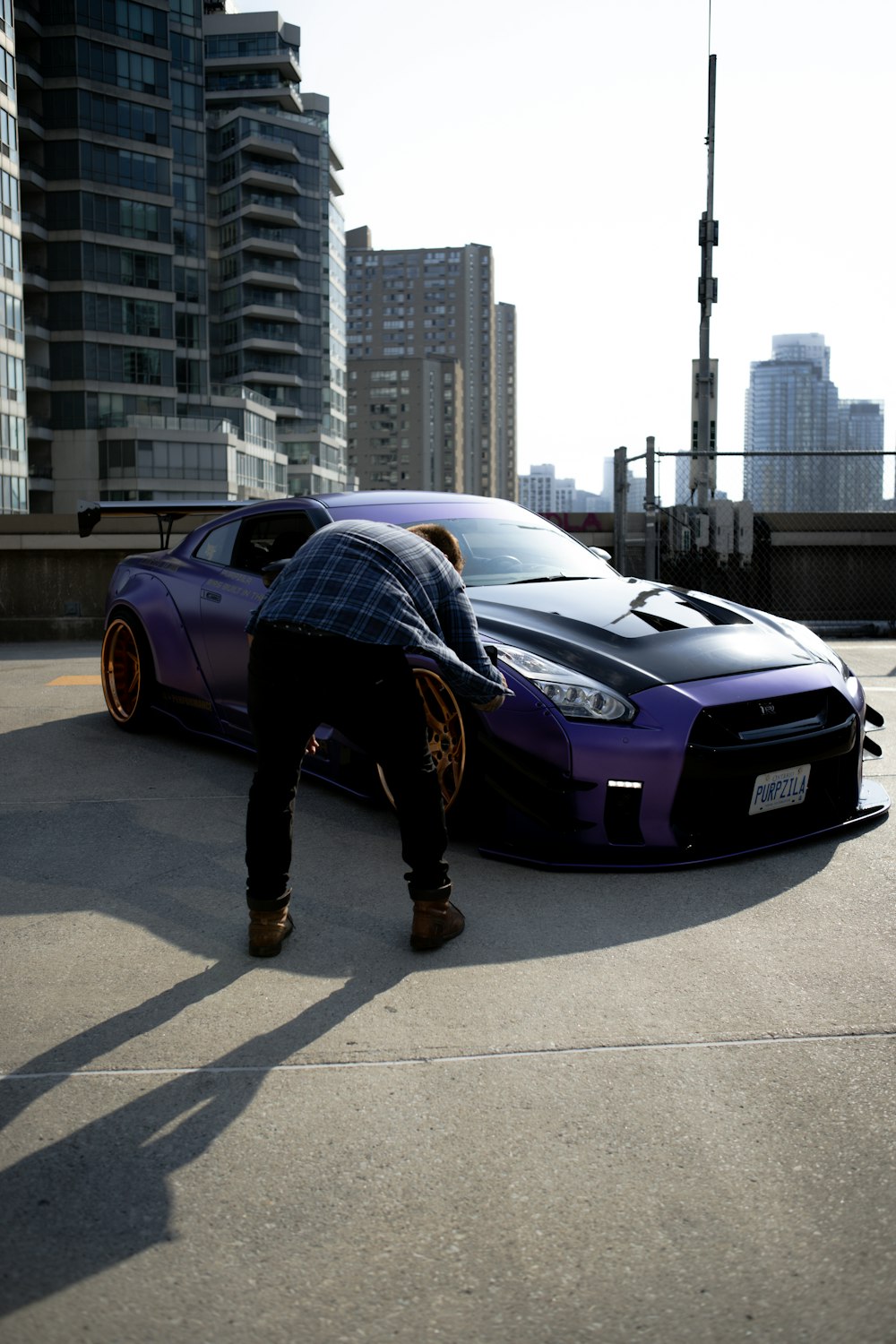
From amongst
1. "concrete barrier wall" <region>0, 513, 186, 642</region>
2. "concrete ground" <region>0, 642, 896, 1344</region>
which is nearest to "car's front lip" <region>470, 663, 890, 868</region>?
"concrete ground" <region>0, 642, 896, 1344</region>

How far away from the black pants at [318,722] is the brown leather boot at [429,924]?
0.19ft

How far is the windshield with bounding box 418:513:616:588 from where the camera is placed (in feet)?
19.1

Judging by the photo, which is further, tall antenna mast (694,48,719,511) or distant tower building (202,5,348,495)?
distant tower building (202,5,348,495)

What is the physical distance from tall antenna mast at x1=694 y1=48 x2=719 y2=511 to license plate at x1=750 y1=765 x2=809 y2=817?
8.97 m

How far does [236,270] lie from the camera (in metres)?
90.3

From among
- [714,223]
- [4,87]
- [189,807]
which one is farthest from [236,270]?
[189,807]

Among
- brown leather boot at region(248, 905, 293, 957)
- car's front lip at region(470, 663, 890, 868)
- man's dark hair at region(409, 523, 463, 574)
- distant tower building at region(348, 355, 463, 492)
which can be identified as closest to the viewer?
brown leather boot at region(248, 905, 293, 957)

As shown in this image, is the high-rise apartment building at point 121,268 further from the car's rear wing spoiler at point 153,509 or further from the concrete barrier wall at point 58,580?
the car's rear wing spoiler at point 153,509

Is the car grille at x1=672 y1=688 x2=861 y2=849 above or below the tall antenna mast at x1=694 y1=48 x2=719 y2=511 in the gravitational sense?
below

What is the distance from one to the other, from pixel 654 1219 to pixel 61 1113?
1.30 metres

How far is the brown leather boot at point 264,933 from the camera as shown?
375 centimetres

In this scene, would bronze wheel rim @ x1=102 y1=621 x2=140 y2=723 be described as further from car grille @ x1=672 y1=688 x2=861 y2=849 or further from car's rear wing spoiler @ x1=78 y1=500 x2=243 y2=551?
car grille @ x1=672 y1=688 x2=861 y2=849

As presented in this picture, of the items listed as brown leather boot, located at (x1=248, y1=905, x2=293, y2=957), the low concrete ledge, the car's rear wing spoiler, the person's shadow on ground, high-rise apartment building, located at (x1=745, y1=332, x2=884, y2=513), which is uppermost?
high-rise apartment building, located at (x1=745, y1=332, x2=884, y2=513)

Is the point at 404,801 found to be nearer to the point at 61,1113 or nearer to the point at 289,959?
the point at 289,959
